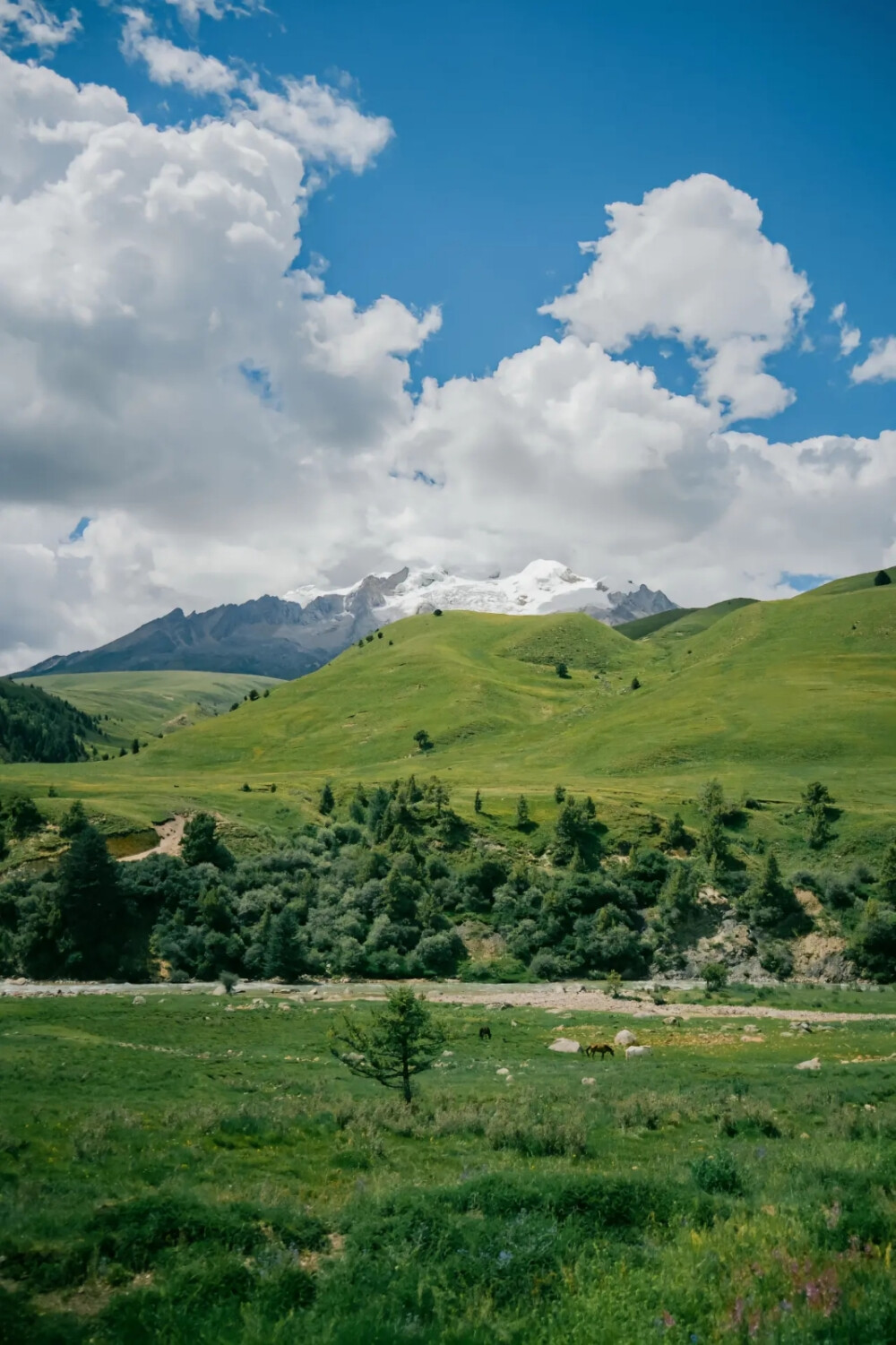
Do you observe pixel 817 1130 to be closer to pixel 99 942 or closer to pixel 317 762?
pixel 99 942

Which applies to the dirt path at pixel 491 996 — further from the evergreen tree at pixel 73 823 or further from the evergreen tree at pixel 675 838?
the evergreen tree at pixel 675 838

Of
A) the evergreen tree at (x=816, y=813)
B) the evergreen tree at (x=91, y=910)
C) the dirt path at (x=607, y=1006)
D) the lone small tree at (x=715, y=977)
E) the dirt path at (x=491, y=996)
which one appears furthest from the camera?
the evergreen tree at (x=816, y=813)

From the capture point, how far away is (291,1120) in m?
19.7

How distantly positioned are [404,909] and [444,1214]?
6548cm

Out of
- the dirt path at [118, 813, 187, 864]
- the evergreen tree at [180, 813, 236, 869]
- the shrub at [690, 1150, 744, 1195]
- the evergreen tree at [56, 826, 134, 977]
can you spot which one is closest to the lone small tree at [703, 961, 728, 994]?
the evergreen tree at [180, 813, 236, 869]

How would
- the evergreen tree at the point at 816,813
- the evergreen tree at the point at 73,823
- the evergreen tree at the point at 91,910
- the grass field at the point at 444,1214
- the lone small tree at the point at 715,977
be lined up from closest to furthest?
the grass field at the point at 444,1214 → the lone small tree at the point at 715,977 → the evergreen tree at the point at 91,910 → the evergreen tree at the point at 73,823 → the evergreen tree at the point at 816,813

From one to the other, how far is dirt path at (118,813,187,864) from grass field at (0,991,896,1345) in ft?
198

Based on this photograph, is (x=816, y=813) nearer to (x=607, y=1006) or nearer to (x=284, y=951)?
(x=607, y=1006)

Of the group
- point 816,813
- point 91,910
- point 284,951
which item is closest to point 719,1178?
point 284,951

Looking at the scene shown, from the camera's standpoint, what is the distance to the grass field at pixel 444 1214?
8.88m

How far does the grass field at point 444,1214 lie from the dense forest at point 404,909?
43.5 m

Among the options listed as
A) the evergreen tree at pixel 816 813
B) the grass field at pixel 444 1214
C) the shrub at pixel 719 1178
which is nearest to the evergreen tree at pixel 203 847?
the grass field at pixel 444 1214

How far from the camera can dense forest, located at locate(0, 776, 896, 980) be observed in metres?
66.9

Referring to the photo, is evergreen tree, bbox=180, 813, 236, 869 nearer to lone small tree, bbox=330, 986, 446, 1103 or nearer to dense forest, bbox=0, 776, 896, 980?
dense forest, bbox=0, 776, 896, 980
